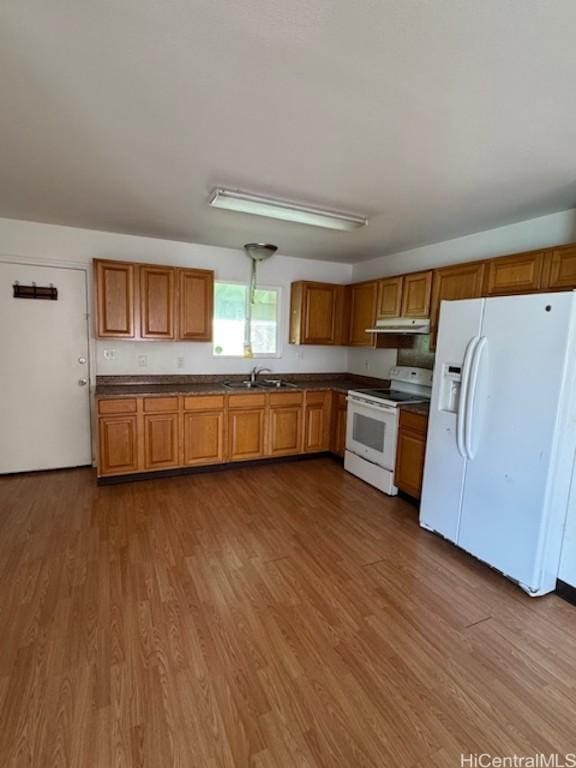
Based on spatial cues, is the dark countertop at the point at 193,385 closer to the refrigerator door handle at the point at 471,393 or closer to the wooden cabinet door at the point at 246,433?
the wooden cabinet door at the point at 246,433

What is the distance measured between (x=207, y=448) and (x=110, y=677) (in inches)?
93.1

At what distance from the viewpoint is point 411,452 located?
10.9ft

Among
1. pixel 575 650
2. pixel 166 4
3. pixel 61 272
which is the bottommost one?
pixel 575 650

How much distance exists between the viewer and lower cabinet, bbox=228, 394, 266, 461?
3.96m

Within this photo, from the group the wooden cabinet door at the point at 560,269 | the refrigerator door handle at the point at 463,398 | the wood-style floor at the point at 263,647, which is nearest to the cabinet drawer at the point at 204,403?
the wood-style floor at the point at 263,647

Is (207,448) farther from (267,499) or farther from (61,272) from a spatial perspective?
(61,272)

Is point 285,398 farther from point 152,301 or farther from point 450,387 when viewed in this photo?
point 450,387

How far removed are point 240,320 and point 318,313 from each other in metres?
0.97

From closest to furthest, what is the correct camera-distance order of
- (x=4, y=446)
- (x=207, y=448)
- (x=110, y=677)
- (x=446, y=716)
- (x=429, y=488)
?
(x=446, y=716)
(x=110, y=677)
(x=429, y=488)
(x=4, y=446)
(x=207, y=448)

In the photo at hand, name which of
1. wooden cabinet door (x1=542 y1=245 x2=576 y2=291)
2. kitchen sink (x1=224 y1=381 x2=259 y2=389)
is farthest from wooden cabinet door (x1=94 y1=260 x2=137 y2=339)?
wooden cabinet door (x1=542 y1=245 x2=576 y2=291)

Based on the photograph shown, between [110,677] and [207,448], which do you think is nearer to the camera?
[110,677]

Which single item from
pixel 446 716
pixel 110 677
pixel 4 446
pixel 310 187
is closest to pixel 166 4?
pixel 310 187

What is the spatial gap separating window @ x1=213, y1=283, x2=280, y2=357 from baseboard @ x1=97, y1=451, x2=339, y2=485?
1.30 metres

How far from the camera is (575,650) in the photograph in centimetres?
186
